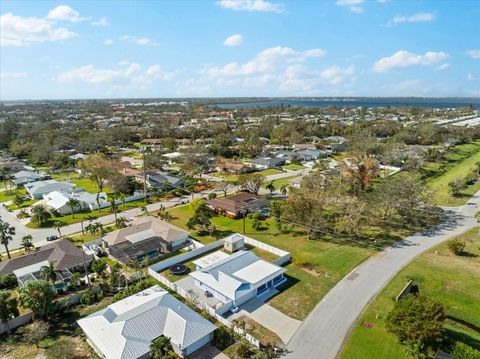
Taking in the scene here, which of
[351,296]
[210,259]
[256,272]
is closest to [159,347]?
[256,272]

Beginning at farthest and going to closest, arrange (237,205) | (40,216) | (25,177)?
(25,177)
(237,205)
(40,216)

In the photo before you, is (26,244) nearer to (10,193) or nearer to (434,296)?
(10,193)

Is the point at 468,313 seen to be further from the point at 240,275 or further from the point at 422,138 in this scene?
the point at 422,138

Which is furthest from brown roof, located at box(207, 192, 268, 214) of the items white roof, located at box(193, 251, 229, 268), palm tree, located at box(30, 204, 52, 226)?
palm tree, located at box(30, 204, 52, 226)

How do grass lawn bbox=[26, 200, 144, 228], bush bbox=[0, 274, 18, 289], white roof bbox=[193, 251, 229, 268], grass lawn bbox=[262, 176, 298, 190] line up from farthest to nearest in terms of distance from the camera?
grass lawn bbox=[262, 176, 298, 190]
grass lawn bbox=[26, 200, 144, 228]
white roof bbox=[193, 251, 229, 268]
bush bbox=[0, 274, 18, 289]

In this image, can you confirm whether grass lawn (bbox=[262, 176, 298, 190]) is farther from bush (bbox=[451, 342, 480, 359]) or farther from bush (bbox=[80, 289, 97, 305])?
bush (bbox=[451, 342, 480, 359])

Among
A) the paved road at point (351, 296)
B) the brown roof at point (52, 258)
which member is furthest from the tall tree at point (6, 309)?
the paved road at point (351, 296)
